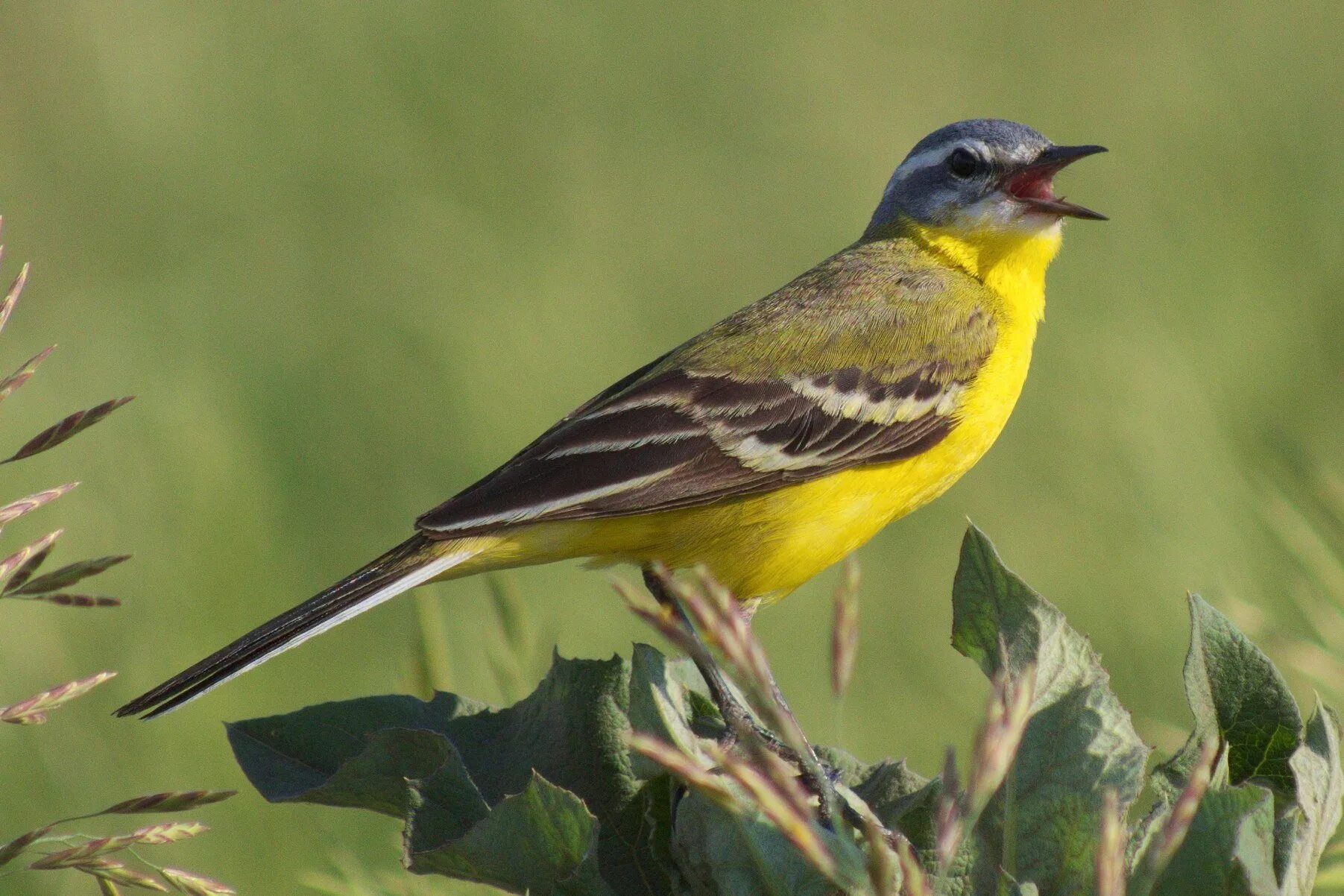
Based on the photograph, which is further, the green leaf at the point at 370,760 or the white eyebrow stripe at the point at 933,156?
the white eyebrow stripe at the point at 933,156

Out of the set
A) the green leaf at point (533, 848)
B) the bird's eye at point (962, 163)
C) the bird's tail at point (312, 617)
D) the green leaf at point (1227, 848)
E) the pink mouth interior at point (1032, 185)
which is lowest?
the green leaf at point (1227, 848)

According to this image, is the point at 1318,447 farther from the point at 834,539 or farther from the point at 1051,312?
the point at 1051,312

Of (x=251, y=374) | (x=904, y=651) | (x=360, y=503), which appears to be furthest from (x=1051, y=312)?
(x=251, y=374)

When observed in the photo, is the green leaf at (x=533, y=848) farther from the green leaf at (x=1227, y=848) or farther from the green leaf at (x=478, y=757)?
the green leaf at (x=1227, y=848)

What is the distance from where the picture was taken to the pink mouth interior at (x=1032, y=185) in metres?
5.17

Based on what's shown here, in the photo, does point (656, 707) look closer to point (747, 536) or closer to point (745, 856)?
point (745, 856)

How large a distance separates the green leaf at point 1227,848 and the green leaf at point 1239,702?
26cm

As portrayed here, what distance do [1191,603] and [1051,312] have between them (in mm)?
4819

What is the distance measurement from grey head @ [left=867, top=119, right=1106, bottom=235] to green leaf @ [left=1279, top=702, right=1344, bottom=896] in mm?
3128

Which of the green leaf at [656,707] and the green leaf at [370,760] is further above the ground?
the green leaf at [370,760]

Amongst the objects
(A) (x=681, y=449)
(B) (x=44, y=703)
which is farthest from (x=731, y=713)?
(B) (x=44, y=703)

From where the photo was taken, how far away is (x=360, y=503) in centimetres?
643

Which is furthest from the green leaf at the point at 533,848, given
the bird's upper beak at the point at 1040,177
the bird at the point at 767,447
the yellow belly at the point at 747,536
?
the bird's upper beak at the point at 1040,177

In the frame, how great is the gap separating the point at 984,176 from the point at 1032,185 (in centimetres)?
16
